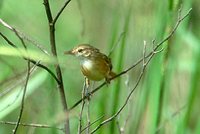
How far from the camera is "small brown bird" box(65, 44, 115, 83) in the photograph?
2316 millimetres

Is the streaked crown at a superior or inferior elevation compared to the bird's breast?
superior

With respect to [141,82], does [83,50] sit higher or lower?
higher

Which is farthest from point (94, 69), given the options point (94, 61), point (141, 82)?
point (141, 82)

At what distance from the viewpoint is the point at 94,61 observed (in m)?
2.39

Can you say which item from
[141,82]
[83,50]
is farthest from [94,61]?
[141,82]

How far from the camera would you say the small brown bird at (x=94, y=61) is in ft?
7.60

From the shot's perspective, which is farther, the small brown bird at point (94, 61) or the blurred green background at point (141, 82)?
the small brown bird at point (94, 61)

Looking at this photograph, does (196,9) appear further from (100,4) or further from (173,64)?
(173,64)

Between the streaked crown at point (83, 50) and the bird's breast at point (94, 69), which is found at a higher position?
the streaked crown at point (83, 50)

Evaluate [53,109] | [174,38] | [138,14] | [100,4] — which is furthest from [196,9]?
[53,109]

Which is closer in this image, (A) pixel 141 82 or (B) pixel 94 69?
(B) pixel 94 69

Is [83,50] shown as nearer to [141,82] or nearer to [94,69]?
[94,69]

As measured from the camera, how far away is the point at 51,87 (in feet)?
7.23

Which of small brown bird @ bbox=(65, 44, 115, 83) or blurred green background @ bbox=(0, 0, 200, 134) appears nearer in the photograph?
blurred green background @ bbox=(0, 0, 200, 134)
